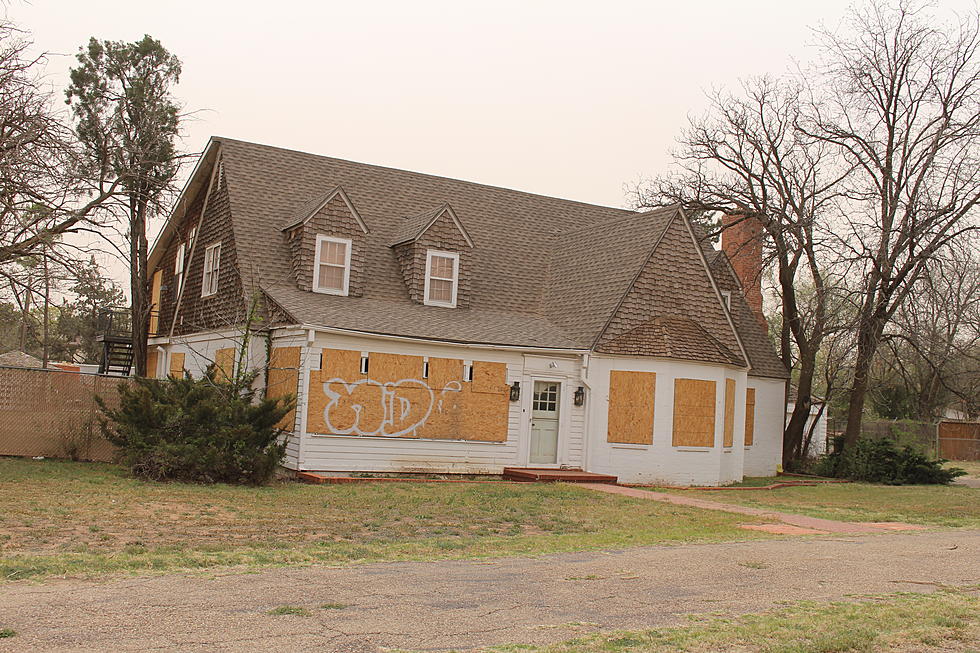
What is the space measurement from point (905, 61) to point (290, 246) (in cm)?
1904

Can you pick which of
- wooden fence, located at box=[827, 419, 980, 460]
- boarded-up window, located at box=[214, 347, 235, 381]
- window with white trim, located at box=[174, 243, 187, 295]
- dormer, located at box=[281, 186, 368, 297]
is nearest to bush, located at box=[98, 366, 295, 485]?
boarded-up window, located at box=[214, 347, 235, 381]

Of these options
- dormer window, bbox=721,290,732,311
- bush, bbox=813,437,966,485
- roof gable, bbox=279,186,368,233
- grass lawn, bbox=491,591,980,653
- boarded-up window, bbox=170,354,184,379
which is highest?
roof gable, bbox=279,186,368,233

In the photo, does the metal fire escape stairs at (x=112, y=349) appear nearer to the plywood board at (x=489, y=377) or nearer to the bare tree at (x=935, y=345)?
the plywood board at (x=489, y=377)

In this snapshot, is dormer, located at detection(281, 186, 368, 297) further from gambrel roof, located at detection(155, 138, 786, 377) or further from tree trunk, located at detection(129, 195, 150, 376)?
tree trunk, located at detection(129, 195, 150, 376)

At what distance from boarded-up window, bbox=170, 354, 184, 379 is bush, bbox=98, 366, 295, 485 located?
767cm

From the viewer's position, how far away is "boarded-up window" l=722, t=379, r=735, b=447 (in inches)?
927

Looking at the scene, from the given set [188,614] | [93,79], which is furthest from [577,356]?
[93,79]

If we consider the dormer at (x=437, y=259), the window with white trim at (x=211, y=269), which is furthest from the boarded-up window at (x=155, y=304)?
the dormer at (x=437, y=259)

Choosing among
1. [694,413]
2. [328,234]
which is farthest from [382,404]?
[694,413]

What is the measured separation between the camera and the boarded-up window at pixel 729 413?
2355 cm

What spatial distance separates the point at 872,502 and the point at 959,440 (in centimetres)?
2887

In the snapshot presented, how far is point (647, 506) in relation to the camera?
16.8 metres

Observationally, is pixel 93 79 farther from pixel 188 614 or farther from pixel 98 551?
pixel 188 614

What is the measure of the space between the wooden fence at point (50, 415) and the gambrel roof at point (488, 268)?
441 cm
